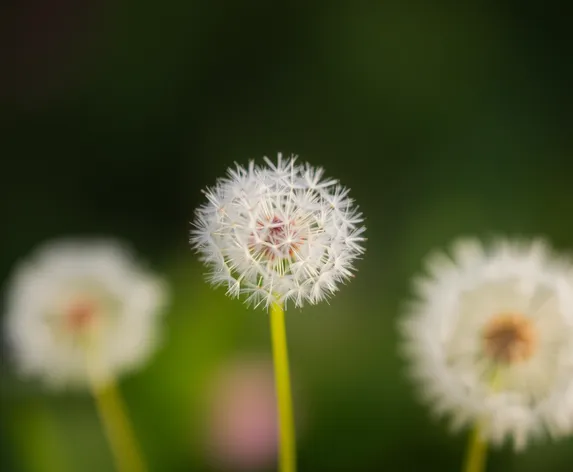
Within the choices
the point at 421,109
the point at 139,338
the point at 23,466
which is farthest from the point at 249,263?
the point at 421,109

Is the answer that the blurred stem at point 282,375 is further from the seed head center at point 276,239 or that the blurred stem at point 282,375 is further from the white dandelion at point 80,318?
the white dandelion at point 80,318

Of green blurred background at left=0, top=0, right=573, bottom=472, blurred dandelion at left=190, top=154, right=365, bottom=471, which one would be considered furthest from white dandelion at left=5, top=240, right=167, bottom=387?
blurred dandelion at left=190, top=154, right=365, bottom=471

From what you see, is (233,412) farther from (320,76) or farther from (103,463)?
(320,76)

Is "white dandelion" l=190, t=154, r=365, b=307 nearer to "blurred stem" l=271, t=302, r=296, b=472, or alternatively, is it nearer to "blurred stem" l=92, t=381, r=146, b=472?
"blurred stem" l=271, t=302, r=296, b=472

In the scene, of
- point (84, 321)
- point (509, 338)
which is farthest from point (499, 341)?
point (84, 321)

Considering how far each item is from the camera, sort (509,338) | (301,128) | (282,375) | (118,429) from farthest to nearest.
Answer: (301,128), (118,429), (509,338), (282,375)

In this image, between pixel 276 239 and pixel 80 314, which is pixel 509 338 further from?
pixel 80 314

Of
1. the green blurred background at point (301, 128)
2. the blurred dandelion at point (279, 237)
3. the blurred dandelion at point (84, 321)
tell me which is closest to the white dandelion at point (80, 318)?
the blurred dandelion at point (84, 321)
